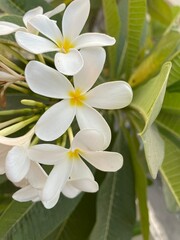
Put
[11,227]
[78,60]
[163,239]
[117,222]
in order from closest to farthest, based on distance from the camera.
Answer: [78,60], [11,227], [117,222], [163,239]

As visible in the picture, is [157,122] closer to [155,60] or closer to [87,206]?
[155,60]

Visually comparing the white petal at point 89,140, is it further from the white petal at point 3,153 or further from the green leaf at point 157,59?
the green leaf at point 157,59

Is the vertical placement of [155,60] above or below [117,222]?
above

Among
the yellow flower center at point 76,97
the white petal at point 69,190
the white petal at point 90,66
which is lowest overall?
the white petal at point 69,190

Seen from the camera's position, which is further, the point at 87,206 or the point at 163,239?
the point at 163,239

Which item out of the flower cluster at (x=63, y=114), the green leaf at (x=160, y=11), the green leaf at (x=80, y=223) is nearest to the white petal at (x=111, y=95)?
the flower cluster at (x=63, y=114)

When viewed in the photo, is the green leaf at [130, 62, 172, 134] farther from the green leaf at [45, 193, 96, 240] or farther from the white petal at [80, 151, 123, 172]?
the green leaf at [45, 193, 96, 240]

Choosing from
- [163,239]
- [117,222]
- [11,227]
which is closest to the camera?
[11,227]

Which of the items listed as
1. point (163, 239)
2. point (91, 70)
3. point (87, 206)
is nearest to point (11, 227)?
point (87, 206)
